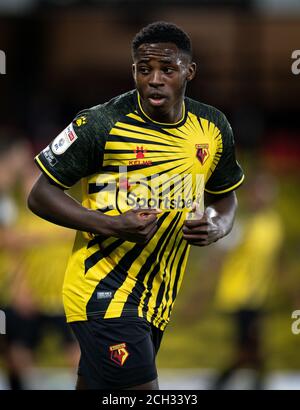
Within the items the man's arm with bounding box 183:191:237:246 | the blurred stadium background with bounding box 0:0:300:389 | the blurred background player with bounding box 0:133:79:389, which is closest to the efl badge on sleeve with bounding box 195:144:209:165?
the man's arm with bounding box 183:191:237:246

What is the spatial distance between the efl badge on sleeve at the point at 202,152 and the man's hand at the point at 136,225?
441 mm

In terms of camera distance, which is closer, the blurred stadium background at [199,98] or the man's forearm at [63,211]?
the man's forearm at [63,211]

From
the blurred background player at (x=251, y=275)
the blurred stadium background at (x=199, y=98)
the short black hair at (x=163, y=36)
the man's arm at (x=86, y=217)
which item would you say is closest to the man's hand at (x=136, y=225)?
the man's arm at (x=86, y=217)

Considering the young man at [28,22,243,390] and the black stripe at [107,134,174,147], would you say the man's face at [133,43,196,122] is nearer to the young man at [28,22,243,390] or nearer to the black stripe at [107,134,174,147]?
the young man at [28,22,243,390]

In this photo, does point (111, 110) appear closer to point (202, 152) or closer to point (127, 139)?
point (127, 139)

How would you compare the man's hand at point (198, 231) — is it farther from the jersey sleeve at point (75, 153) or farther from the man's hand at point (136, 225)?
the jersey sleeve at point (75, 153)

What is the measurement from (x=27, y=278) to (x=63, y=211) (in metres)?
5.22

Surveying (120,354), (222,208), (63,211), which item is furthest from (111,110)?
(120,354)

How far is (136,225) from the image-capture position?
16.9 feet

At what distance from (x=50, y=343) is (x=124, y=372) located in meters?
6.00

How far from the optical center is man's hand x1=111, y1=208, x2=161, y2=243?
515 centimetres

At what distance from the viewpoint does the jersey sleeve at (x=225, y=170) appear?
5.65 meters

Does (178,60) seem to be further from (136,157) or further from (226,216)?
(226,216)
